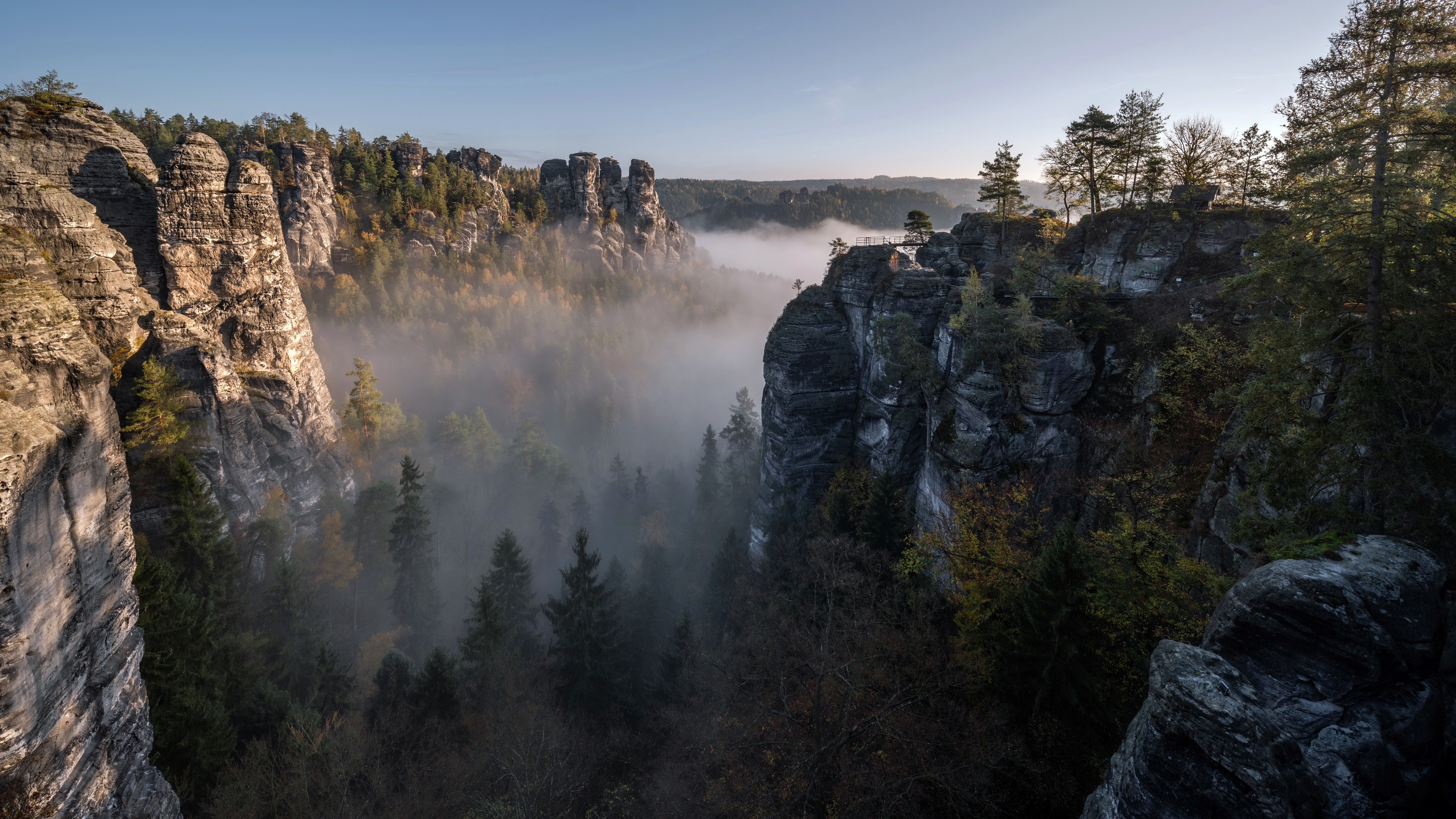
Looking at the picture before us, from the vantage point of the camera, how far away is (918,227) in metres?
36.5

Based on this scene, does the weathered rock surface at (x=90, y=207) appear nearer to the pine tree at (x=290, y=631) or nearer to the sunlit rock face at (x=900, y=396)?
the pine tree at (x=290, y=631)

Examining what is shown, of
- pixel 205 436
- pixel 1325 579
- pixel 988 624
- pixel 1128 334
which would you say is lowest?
pixel 988 624

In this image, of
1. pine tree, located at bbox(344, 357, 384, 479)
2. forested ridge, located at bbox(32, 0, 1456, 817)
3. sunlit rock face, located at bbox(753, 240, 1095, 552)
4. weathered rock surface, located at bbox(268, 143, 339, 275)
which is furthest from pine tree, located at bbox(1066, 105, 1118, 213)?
weathered rock surface, located at bbox(268, 143, 339, 275)

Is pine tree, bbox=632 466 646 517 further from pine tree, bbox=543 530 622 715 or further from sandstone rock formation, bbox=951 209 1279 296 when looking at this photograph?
sandstone rock formation, bbox=951 209 1279 296

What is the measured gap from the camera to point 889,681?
14.1 metres

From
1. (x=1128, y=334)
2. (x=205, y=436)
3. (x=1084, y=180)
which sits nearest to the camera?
(x=1128, y=334)

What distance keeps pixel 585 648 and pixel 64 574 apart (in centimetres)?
1822

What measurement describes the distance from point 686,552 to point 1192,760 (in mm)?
46486

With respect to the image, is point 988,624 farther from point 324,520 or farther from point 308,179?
point 308,179

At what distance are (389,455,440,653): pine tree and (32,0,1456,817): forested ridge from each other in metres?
0.18

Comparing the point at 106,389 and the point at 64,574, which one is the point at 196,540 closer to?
the point at 106,389

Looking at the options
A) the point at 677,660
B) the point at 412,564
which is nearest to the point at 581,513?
the point at 412,564

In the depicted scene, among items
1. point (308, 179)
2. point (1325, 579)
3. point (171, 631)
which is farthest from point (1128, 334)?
point (308, 179)

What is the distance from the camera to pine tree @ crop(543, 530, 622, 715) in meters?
24.8
